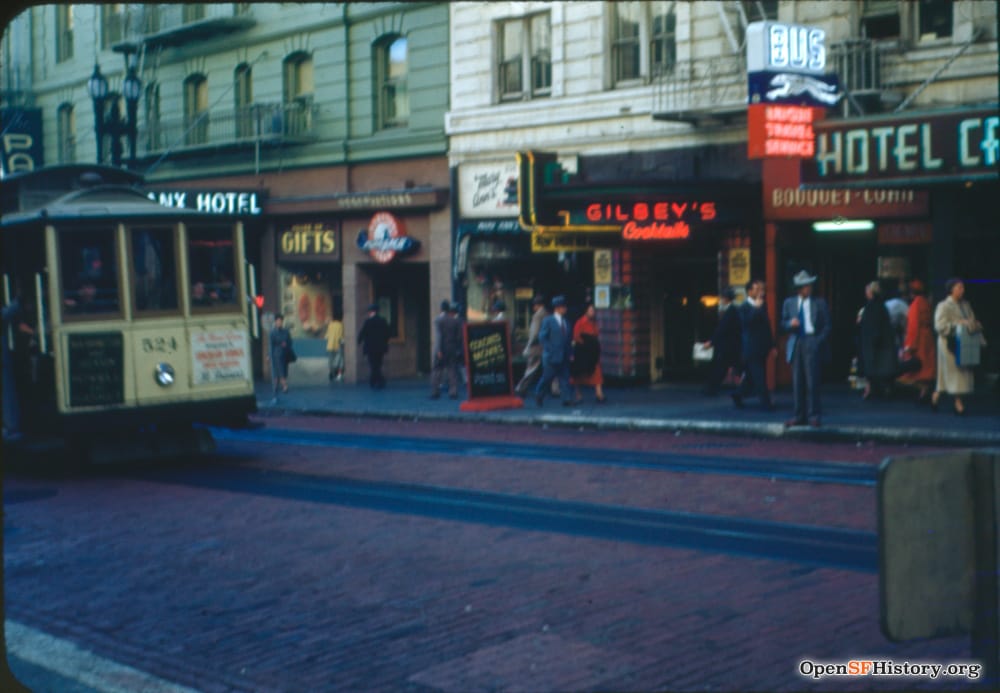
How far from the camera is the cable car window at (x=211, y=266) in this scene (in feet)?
47.0

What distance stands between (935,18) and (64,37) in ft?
91.1

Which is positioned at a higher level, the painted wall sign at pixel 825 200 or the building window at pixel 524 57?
the building window at pixel 524 57

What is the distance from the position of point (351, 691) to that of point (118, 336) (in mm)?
8646

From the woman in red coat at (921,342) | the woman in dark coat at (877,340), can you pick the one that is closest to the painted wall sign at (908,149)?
the woman in dark coat at (877,340)

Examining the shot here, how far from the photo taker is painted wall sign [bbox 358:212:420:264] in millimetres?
28156

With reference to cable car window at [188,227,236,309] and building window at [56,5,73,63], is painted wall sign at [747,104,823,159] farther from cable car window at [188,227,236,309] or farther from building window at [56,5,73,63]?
building window at [56,5,73,63]

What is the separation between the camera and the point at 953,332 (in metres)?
16.1

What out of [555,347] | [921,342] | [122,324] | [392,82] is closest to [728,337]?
[555,347]

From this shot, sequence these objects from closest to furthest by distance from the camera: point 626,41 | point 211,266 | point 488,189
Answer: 1. point 211,266
2. point 626,41
3. point 488,189

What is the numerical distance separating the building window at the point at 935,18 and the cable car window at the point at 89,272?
1290 centimetres

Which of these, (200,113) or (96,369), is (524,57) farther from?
(96,369)

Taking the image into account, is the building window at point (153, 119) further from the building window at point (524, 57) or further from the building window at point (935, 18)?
the building window at point (935, 18)

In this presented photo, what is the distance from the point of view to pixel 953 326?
16.1 meters

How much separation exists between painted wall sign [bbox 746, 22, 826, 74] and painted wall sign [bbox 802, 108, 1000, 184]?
1110 millimetres
